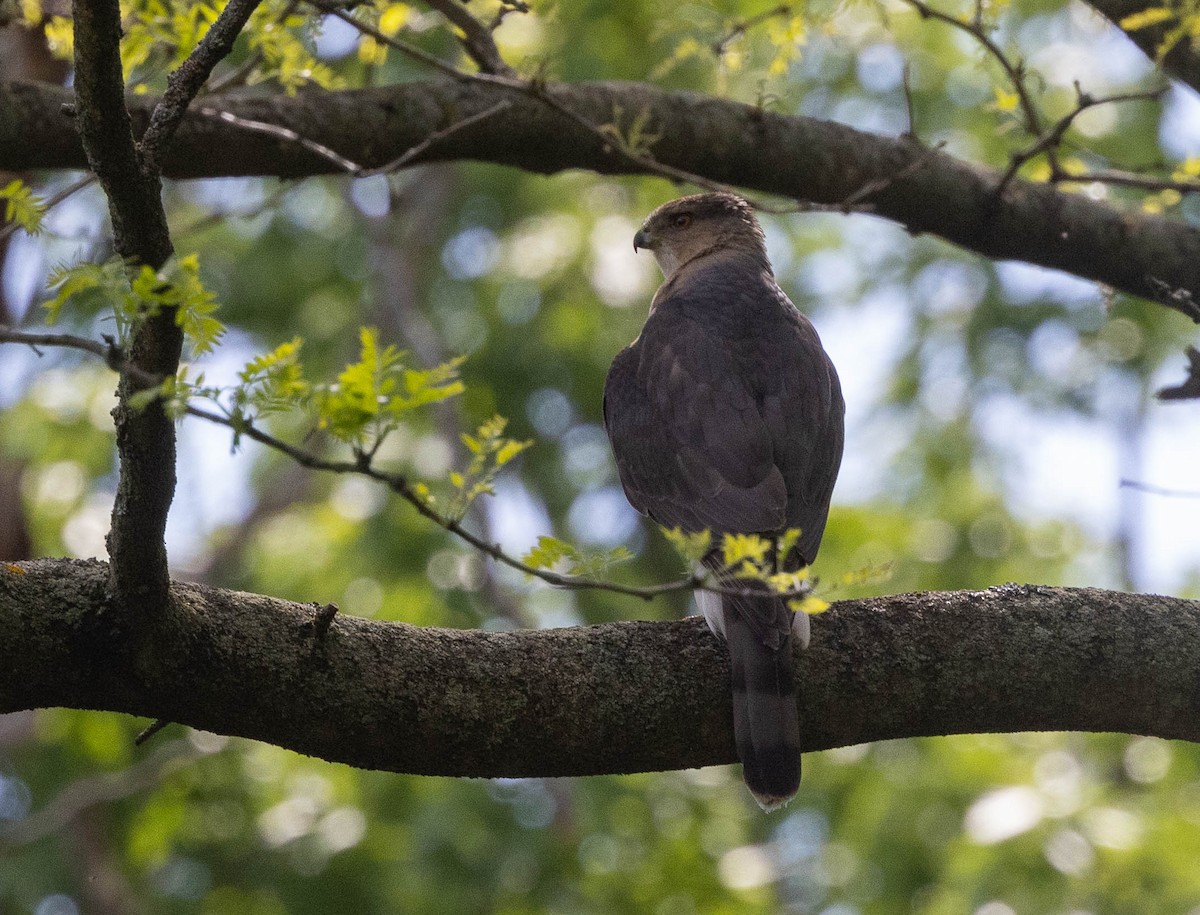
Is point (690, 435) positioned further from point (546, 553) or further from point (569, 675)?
point (546, 553)

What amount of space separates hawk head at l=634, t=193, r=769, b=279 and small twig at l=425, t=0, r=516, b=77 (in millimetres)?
1392

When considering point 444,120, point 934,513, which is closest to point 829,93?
point 934,513

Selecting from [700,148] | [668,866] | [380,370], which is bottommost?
[668,866]

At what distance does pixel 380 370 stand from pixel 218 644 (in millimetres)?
1053

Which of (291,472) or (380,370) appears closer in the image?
(380,370)

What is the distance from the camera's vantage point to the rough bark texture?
2.77 metres

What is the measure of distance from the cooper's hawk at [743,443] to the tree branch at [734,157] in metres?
0.52

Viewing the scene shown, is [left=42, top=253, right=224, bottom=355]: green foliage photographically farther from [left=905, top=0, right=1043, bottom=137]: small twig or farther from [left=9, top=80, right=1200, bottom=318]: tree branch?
[left=905, top=0, right=1043, bottom=137]: small twig

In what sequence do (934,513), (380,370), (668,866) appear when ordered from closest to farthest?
(380,370) → (668,866) → (934,513)

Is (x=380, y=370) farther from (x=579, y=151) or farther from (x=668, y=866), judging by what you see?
(x=668, y=866)

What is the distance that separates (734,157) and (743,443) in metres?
1.44

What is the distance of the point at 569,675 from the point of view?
3.13m

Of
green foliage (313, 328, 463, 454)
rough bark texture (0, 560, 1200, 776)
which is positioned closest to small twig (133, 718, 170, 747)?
rough bark texture (0, 560, 1200, 776)

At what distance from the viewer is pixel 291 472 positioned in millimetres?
11344
